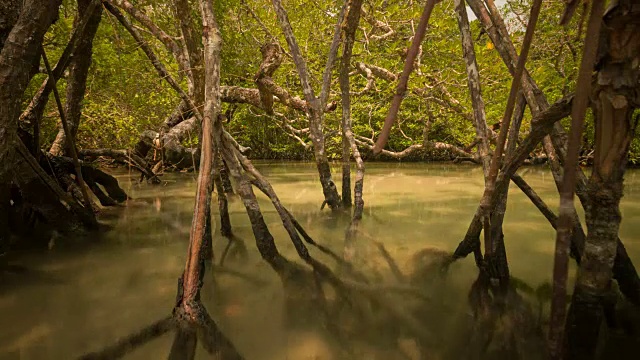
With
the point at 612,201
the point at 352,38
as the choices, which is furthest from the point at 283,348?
the point at 352,38

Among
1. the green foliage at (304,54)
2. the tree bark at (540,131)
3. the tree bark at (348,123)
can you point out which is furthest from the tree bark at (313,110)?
the tree bark at (540,131)

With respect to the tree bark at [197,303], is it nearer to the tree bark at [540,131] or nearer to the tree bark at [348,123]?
the tree bark at [540,131]

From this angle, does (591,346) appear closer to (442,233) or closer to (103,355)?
(103,355)

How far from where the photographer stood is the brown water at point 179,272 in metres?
2.36

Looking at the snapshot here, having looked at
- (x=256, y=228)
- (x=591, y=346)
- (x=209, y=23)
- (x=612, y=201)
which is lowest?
(x=591, y=346)

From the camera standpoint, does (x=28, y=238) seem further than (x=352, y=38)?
No

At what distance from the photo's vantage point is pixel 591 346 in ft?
6.60

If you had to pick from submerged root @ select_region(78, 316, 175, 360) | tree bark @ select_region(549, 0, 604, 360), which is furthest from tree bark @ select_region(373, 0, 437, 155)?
submerged root @ select_region(78, 316, 175, 360)

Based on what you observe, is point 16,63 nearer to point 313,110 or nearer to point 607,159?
point 313,110

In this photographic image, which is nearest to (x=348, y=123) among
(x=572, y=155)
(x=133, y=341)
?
(x=133, y=341)

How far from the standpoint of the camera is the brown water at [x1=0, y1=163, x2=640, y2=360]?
236cm

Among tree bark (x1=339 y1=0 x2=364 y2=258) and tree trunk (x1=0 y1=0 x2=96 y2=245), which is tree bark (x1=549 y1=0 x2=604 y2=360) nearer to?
tree bark (x1=339 y1=0 x2=364 y2=258)

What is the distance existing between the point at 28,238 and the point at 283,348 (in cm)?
402

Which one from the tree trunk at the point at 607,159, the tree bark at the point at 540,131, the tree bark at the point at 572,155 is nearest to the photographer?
the tree bark at the point at 572,155
